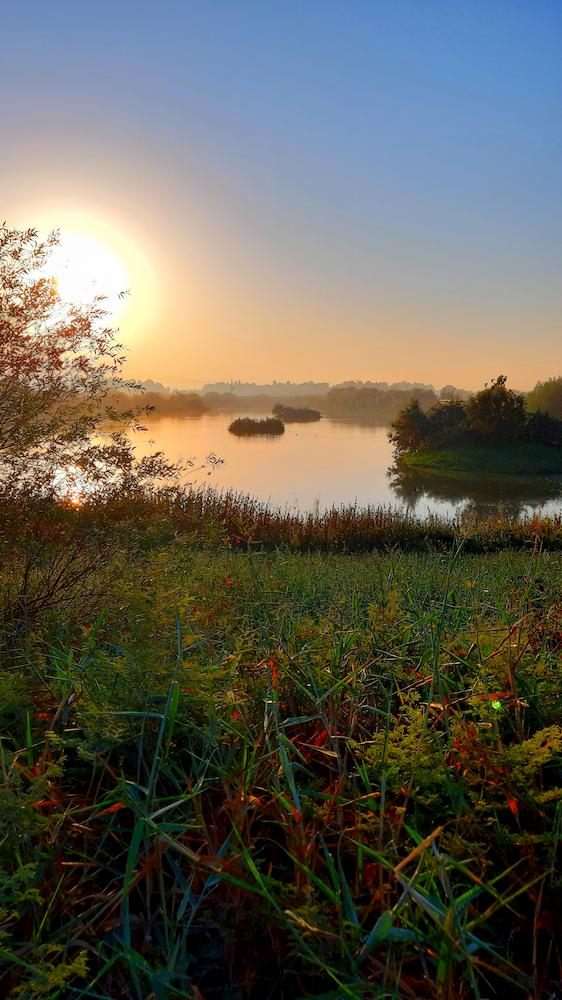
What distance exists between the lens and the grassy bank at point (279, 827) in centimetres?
141

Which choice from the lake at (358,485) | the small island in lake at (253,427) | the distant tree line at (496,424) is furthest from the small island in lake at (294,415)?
the distant tree line at (496,424)

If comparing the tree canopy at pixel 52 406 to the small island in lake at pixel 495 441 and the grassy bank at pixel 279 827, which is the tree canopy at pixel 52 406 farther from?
the small island in lake at pixel 495 441

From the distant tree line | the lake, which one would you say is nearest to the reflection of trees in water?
the lake

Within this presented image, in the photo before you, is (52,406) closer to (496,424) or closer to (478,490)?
(478,490)

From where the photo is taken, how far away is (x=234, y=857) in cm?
152

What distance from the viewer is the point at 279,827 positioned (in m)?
1.76

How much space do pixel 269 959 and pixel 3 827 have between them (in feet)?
2.18

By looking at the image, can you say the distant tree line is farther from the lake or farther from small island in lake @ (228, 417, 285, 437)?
small island in lake @ (228, 417, 285, 437)

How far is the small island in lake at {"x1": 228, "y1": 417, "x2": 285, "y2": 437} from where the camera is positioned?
86.1 metres

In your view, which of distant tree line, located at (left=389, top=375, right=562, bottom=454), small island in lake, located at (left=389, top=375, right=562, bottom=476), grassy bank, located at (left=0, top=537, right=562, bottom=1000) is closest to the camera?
grassy bank, located at (left=0, top=537, right=562, bottom=1000)

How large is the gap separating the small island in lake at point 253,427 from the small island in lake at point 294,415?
36.5 m

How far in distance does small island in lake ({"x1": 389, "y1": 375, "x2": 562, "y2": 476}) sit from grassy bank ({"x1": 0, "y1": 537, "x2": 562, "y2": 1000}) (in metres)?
44.1

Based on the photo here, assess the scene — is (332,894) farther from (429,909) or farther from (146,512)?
(146,512)

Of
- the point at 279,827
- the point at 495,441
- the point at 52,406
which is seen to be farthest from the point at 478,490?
the point at 279,827
